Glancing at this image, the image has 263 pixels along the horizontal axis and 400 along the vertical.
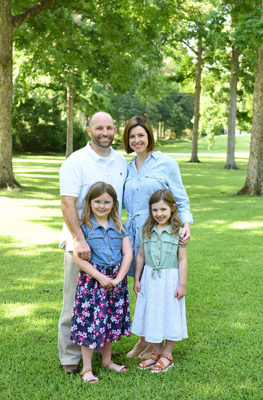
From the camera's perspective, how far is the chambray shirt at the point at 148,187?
3830mm

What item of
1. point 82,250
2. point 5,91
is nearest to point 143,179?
point 82,250

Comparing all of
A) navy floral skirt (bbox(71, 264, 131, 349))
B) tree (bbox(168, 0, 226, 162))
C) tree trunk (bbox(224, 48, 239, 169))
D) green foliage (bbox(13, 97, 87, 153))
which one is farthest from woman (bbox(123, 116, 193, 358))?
green foliage (bbox(13, 97, 87, 153))

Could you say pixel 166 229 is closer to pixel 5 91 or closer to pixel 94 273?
pixel 94 273

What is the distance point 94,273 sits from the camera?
344 centimetres

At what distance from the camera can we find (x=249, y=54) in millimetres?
Answer: 14258

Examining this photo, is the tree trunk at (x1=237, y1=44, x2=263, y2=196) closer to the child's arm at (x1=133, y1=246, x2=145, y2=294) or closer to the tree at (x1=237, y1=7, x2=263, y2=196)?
the tree at (x1=237, y1=7, x2=263, y2=196)

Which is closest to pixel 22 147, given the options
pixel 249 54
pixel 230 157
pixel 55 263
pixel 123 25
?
pixel 230 157

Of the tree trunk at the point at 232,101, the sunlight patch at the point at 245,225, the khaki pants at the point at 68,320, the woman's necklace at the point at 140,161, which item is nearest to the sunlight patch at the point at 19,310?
the khaki pants at the point at 68,320

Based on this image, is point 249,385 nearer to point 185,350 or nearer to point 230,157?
point 185,350

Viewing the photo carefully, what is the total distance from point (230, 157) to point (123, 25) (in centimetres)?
1202

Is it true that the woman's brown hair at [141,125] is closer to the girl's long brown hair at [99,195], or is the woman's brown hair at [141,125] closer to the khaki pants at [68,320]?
the girl's long brown hair at [99,195]

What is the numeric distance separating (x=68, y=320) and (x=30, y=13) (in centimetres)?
1291

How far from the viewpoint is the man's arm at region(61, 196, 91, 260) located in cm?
347

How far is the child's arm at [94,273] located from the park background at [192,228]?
73cm
